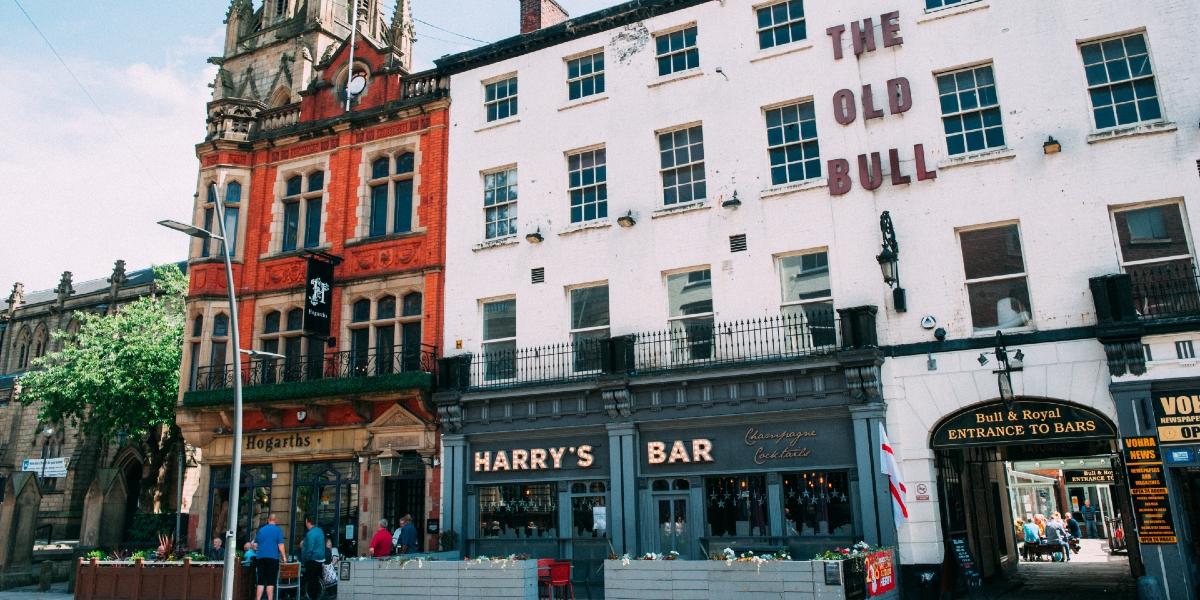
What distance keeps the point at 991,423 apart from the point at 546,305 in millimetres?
10134

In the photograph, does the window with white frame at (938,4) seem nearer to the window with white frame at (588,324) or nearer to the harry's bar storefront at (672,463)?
the harry's bar storefront at (672,463)

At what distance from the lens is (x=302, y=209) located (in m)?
24.1

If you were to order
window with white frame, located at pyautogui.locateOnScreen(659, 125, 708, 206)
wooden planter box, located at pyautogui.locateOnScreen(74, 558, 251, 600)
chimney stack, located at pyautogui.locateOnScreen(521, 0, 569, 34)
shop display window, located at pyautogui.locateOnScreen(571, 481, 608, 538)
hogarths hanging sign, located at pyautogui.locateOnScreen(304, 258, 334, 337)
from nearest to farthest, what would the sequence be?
wooden planter box, located at pyautogui.locateOnScreen(74, 558, 251, 600), shop display window, located at pyautogui.locateOnScreen(571, 481, 608, 538), window with white frame, located at pyautogui.locateOnScreen(659, 125, 708, 206), hogarths hanging sign, located at pyautogui.locateOnScreen(304, 258, 334, 337), chimney stack, located at pyautogui.locateOnScreen(521, 0, 569, 34)

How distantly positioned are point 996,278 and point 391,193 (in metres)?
15.6

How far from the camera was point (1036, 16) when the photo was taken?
53.6ft

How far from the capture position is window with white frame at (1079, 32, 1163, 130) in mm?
15336

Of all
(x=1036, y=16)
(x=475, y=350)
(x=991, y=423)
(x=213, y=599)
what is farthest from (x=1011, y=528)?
(x=213, y=599)

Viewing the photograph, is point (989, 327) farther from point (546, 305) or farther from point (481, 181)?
point (481, 181)

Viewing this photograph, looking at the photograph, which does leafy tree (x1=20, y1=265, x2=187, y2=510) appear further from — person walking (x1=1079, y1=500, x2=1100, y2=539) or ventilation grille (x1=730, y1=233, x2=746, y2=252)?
person walking (x1=1079, y1=500, x2=1100, y2=539)

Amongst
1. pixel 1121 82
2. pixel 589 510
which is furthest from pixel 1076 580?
pixel 589 510

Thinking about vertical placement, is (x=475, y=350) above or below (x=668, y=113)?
below

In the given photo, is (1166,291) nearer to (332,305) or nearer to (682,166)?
(682,166)

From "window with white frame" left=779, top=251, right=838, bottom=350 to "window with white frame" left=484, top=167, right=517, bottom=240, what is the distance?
7.30 metres

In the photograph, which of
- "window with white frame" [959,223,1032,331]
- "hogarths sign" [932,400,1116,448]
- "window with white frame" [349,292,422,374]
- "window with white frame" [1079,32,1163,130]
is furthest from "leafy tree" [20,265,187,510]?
"window with white frame" [1079,32,1163,130]
